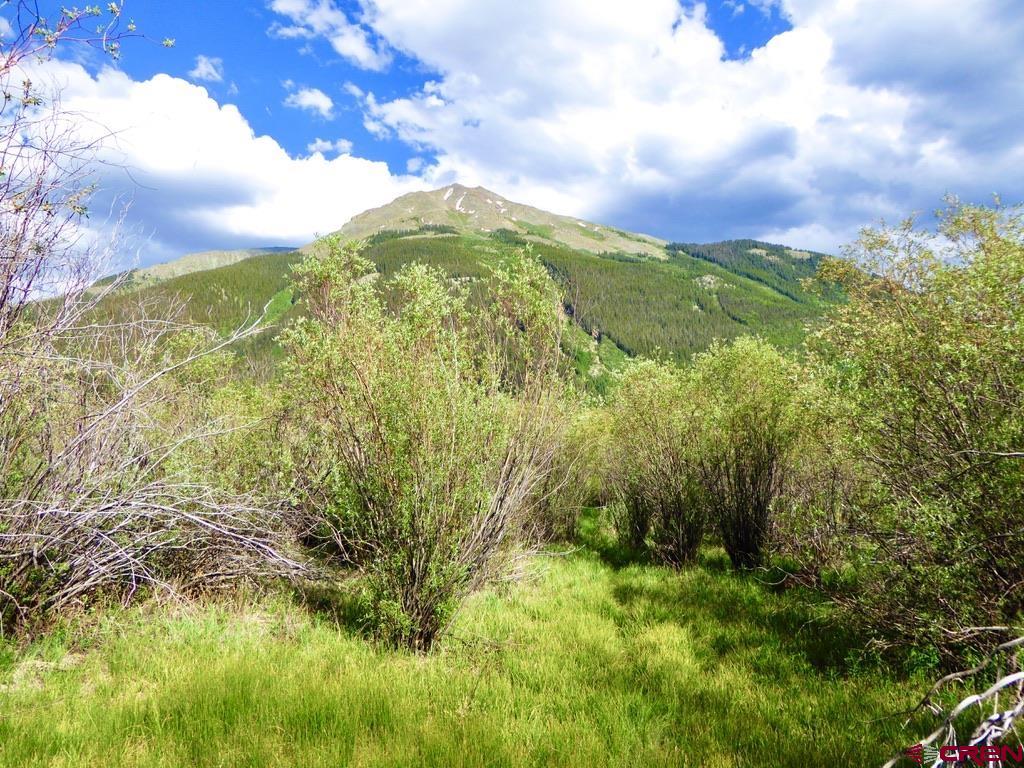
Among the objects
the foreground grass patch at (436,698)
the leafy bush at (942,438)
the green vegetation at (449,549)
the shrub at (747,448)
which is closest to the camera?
the foreground grass patch at (436,698)

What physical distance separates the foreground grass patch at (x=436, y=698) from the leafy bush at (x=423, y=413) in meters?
0.94

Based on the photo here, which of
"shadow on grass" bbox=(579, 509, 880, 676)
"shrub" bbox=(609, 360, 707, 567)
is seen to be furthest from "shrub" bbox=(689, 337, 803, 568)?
"shadow on grass" bbox=(579, 509, 880, 676)

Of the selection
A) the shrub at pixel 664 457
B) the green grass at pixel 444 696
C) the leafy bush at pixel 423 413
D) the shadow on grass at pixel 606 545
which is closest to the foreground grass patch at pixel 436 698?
the green grass at pixel 444 696

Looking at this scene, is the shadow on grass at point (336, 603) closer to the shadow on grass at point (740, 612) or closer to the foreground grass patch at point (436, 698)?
the foreground grass patch at point (436, 698)

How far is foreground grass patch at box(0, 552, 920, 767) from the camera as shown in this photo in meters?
3.81

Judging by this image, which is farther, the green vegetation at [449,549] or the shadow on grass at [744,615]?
the shadow on grass at [744,615]

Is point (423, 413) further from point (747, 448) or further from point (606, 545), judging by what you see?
point (606, 545)

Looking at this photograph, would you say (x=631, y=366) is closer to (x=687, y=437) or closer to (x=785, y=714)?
(x=687, y=437)

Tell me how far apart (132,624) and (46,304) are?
386 cm

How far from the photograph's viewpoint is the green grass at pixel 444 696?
3.82 m

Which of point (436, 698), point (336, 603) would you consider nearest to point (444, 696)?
point (436, 698)

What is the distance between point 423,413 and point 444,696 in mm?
2944

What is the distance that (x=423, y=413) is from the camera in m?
5.91

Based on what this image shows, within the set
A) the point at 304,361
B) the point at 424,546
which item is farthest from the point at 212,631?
the point at 304,361
